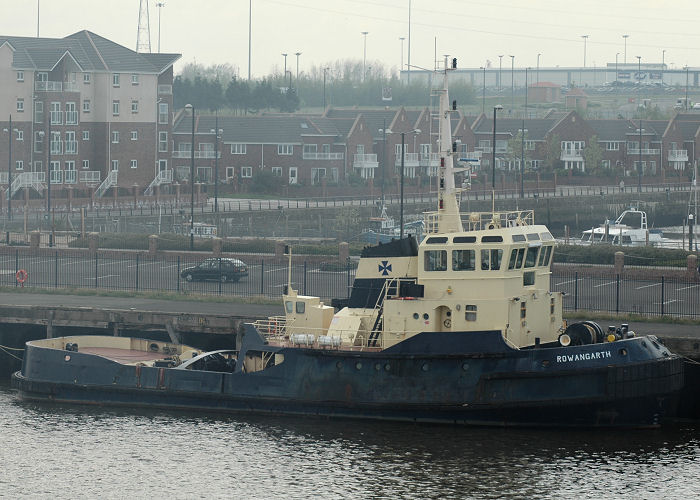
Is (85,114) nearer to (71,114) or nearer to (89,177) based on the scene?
(71,114)

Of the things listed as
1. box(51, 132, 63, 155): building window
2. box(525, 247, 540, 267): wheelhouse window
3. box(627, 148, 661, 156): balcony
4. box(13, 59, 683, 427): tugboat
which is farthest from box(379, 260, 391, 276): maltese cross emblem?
box(627, 148, 661, 156): balcony

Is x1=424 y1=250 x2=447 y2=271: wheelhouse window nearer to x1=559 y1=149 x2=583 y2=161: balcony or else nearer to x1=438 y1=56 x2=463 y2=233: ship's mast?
x1=438 y1=56 x2=463 y2=233: ship's mast

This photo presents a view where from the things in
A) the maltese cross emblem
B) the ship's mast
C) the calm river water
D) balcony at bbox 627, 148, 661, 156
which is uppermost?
balcony at bbox 627, 148, 661, 156

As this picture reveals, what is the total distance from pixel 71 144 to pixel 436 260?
73.0m

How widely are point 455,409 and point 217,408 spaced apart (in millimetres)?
7506

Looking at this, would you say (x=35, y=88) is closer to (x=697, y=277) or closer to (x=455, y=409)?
(x=697, y=277)

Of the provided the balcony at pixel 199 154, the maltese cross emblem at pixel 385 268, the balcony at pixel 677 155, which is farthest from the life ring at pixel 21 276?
the balcony at pixel 677 155

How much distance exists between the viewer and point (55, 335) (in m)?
45.1

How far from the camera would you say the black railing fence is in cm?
4856

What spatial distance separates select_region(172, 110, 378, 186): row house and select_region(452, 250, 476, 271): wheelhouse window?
266ft

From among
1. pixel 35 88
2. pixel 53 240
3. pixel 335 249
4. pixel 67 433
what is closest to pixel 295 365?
pixel 67 433

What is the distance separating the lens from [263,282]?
5512cm

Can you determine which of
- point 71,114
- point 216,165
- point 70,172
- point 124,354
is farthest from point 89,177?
point 124,354

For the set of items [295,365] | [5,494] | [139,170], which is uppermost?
[139,170]
